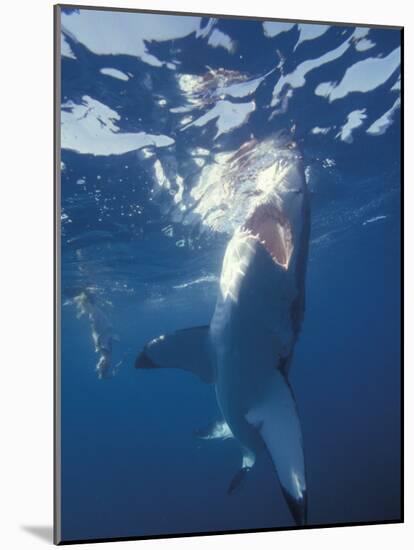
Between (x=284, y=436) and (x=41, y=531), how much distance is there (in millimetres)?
1715

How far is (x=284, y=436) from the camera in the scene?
6.33 metres

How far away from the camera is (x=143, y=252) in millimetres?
6027

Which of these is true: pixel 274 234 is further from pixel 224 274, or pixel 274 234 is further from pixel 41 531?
pixel 41 531

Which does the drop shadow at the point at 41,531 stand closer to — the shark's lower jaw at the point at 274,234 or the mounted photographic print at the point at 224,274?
the mounted photographic print at the point at 224,274

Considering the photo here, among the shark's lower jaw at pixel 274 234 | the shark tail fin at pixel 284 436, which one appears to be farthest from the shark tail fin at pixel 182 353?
the shark's lower jaw at pixel 274 234

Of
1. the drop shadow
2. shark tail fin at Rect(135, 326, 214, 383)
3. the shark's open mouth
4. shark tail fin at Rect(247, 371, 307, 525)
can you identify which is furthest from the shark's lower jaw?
the drop shadow

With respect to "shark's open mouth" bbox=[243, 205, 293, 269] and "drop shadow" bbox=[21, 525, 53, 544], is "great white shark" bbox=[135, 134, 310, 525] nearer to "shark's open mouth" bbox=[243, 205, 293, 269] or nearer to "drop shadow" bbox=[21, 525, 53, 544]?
"shark's open mouth" bbox=[243, 205, 293, 269]

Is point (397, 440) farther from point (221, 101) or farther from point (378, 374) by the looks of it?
point (221, 101)

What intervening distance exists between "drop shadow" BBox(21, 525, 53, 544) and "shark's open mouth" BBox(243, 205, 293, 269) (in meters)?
2.31

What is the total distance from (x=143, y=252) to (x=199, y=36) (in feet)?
4.75

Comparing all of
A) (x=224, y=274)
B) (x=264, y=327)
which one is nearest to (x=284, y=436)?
(x=264, y=327)

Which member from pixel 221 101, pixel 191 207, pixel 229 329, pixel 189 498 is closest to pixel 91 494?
pixel 189 498

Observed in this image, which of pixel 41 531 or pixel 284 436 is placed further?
pixel 284 436

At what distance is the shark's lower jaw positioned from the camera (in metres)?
6.25
